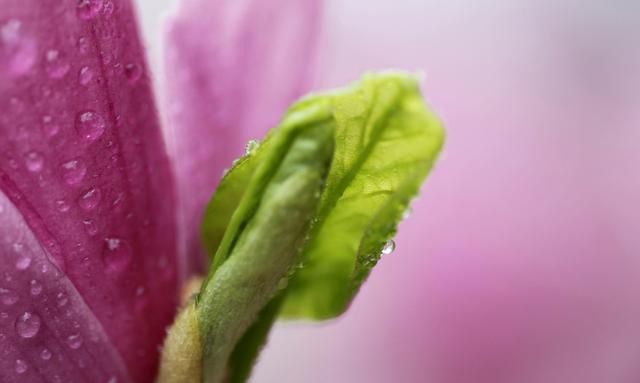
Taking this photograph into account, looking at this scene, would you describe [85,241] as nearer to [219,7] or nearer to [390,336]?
[219,7]

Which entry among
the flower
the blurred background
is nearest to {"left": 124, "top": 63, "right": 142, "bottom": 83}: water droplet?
the flower

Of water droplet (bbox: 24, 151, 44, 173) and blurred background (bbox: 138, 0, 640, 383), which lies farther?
blurred background (bbox: 138, 0, 640, 383)

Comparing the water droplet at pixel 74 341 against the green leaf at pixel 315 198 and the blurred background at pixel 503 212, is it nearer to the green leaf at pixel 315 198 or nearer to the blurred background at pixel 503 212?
the green leaf at pixel 315 198

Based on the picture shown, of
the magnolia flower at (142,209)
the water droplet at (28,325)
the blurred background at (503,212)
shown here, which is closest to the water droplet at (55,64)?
the magnolia flower at (142,209)

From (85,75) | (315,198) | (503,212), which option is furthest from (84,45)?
(503,212)

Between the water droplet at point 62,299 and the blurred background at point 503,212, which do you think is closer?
the water droplet at point 62,299

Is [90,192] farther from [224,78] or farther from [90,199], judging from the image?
[224,78]

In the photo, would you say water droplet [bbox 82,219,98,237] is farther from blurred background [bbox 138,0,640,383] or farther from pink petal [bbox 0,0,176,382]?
blurred background [bbox 138,0,640,383]
